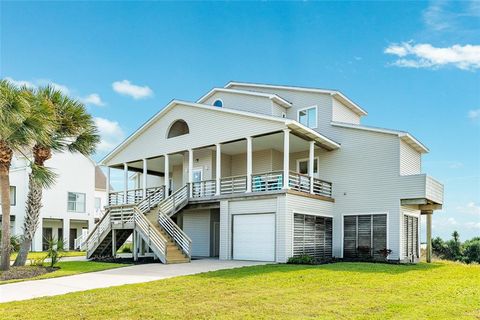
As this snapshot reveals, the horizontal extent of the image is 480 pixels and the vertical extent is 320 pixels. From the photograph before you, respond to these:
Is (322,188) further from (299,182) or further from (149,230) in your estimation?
(149,230)

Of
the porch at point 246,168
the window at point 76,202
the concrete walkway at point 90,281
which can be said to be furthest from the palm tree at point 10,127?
the window at point 76,202

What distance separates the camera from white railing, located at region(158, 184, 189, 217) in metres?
23.7

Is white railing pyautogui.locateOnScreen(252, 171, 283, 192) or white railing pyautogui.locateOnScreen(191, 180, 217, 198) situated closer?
white railing pyautogui.locateOnScreen(252, 171, 283, 192)

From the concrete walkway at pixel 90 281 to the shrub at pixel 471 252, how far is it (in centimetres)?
2339

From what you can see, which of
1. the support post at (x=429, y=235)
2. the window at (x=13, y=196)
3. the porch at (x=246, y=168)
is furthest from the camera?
the window at (x=13, y=196)

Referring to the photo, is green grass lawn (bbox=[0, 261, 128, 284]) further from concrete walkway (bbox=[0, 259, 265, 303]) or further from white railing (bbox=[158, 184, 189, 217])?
white railing (bbox=[158, 184, 189, 217])

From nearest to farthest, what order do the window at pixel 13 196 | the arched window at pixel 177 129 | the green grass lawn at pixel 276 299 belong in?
the green grass lawn at pixel 276 299, the arched window at pixel 177 129, the window at pixel 13 196

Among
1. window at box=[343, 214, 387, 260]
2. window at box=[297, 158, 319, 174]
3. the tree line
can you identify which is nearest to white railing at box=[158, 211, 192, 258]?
the tree line

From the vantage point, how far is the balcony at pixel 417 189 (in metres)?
21.0

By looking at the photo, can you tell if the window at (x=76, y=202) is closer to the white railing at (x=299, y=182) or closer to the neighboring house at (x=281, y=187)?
the neighboring house at (x=281, y=187)

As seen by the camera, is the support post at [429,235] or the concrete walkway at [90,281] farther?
the support post at [429,235]

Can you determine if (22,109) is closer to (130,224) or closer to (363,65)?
(130,224)

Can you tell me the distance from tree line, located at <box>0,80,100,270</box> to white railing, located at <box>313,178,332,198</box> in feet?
35.2

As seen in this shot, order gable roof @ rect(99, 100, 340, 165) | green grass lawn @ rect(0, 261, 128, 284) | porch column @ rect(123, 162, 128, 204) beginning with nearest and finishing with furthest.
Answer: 1. green grass lawn @ rect(0, 261, 128, 284)
2. gable roof @ rect(99, 100, 340, 165)
3. porch column @ rect(123, 162, 128, 204)
